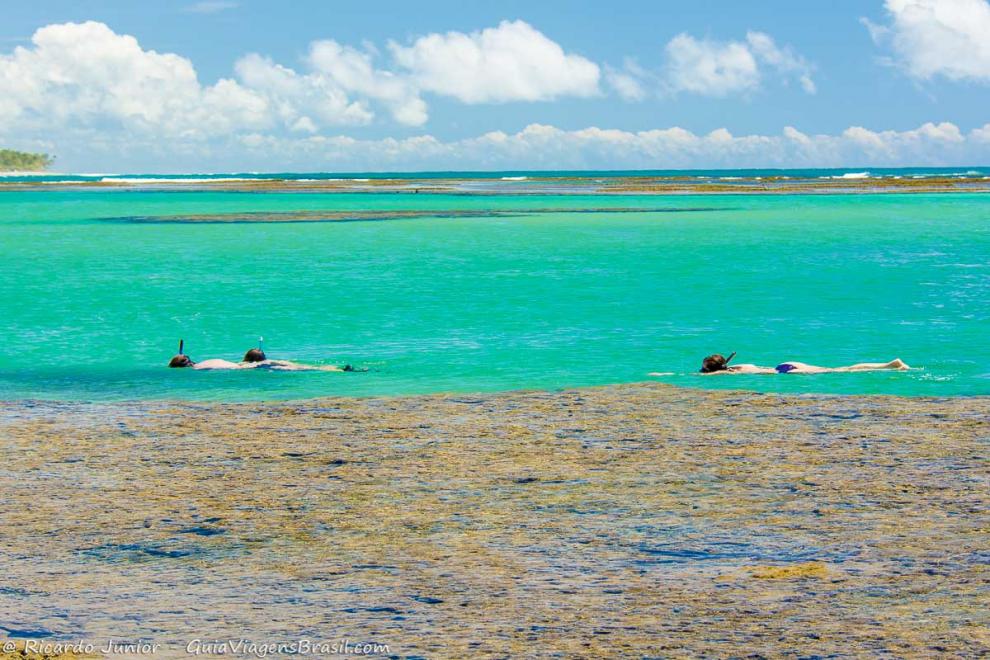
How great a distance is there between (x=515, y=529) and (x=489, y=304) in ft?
101

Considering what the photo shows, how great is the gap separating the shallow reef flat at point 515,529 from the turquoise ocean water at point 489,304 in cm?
520

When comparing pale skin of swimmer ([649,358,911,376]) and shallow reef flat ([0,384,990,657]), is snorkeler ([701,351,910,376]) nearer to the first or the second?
pale skin of swimmer ([649,358,911,376])

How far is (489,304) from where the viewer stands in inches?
1681

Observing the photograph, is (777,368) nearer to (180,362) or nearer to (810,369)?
(810,369)

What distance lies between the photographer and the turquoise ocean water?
82.9ft

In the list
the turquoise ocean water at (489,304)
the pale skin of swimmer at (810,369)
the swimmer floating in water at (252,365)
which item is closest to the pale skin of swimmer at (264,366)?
the swimmer floating in water at (252,365)

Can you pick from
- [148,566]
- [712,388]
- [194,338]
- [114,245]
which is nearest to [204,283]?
[194,338]

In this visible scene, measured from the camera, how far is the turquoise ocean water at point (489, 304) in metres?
25.3

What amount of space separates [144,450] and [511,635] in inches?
353

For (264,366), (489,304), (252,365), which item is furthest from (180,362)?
(489,304)

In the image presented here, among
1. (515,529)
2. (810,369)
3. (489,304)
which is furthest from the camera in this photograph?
(489,304)

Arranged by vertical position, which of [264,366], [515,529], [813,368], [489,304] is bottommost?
[489,304]

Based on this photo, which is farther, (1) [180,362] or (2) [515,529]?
(1) [180,362]

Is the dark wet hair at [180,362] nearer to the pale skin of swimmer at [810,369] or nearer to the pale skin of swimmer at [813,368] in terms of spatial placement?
the pale skin of swimmer at [810,369]
